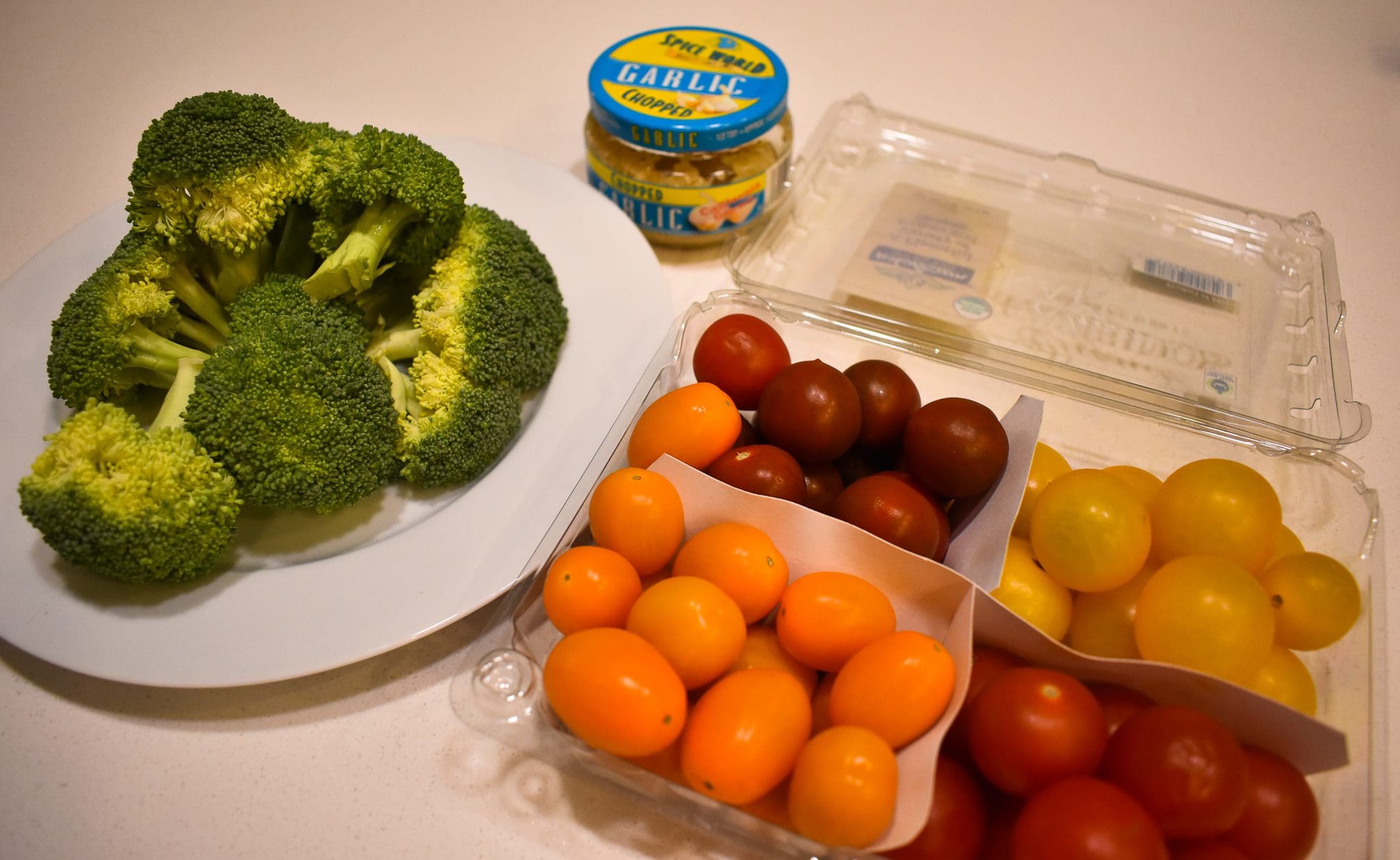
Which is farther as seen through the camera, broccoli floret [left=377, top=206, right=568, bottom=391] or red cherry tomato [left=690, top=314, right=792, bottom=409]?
broccoli floret [left=377, top=206, right=568, bottom=391]

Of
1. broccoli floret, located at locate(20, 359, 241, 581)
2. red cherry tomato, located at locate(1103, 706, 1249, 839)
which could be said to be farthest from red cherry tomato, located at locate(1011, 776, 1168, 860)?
broccoli floret, located at locate(20, 359, 241, 581)

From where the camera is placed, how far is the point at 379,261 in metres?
1.04

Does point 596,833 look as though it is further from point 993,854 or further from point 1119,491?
point 1119,491

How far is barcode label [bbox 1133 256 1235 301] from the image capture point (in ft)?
4.29

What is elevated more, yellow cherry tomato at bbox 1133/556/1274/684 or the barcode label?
yellow cherry tomato at bbox 1133/556/1274/684

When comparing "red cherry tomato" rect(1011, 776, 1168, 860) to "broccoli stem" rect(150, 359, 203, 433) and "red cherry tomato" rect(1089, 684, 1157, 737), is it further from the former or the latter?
"broccoli stem" rect(150, 359, 203, 433)

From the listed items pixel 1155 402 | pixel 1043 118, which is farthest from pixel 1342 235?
pixel 1155 402

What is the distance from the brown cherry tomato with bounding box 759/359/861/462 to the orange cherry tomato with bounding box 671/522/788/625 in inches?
4.7

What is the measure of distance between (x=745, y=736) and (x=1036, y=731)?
20 centimetres

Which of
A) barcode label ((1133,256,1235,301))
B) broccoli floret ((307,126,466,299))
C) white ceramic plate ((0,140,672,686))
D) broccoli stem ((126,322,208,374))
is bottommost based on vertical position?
white ceramic plate ((0,140,672,686))

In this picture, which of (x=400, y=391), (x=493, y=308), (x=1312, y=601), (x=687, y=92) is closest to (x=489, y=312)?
(x=493, y=308)

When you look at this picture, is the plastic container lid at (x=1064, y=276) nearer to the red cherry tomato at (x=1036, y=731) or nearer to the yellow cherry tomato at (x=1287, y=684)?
the yellow cherry tomato at (x=1287, y=684)

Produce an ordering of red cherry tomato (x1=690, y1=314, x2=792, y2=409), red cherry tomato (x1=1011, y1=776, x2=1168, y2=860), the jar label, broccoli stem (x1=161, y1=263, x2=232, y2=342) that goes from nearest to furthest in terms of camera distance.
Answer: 1. red cherry tomato (x1=1011, y1=776, x2=1168, y2=860)
2. red cherry tomato (x1=690, y1=314, x2=792, y2=409)
3. broccoli stem (x1=161, y1=263, x2=232, y2=342)
4. the jar label

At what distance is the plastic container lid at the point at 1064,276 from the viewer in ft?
3.68
